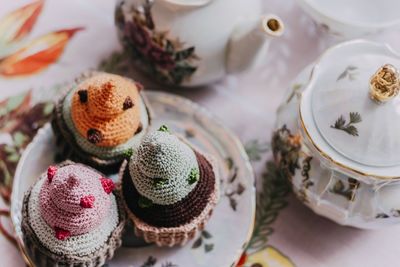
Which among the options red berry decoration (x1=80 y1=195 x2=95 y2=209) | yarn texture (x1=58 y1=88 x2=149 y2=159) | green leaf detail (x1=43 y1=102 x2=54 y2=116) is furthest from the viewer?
green leaf detail (x1=43 y1=102 x2=54 y2=116)

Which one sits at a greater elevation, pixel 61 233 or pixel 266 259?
pixel 61 233

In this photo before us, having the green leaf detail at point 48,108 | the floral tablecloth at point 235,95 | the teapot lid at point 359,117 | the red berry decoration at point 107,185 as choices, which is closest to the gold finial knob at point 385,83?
the teapot lid at point 359,117

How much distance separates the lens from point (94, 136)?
2.56 feet

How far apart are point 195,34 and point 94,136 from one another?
8.1 inches

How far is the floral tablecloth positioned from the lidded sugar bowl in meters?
0.07

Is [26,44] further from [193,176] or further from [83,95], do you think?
[193,176]

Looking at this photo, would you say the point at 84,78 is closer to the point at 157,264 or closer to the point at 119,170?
the point at 119,170

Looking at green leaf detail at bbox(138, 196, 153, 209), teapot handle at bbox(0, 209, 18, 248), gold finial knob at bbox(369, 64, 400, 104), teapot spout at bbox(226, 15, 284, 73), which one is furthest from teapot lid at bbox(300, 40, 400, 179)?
teapot handle at bbox(0, 209, 18, 248)

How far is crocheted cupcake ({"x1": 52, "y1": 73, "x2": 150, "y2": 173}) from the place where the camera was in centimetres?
77

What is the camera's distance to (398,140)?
2.41ft

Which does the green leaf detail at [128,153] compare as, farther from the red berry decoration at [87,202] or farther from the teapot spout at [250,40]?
the teapot spout at [250,40]

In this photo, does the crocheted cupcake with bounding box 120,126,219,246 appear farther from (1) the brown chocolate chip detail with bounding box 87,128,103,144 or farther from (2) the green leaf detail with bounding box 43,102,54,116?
(2) the green leaf detail with bounding box 43,102,54,116

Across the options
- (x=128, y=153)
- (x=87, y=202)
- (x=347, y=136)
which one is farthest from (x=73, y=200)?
(x=347, y=136)

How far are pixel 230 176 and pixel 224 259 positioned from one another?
0.42 feet
